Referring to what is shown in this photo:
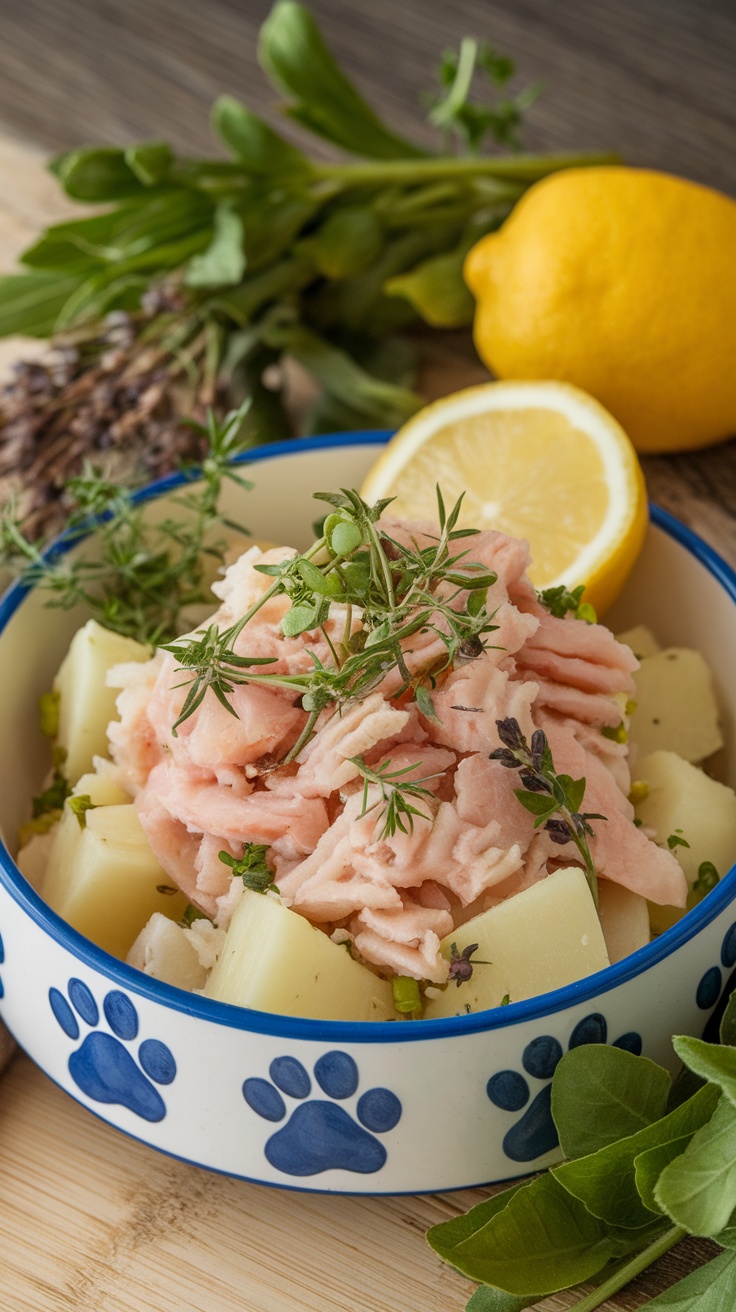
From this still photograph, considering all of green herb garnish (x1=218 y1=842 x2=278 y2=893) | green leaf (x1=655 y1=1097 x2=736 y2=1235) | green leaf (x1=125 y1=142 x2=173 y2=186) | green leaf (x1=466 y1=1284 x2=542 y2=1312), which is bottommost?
green leaf (x1=466 y1=1284 x2=542 y2=1312)

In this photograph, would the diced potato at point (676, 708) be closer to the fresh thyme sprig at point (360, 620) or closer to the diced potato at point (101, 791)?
the fresh thyme sprig at point (360, 620)

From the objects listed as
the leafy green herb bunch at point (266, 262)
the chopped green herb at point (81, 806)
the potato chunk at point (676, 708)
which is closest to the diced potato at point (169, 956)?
the chopped green herb at point (81, 806)

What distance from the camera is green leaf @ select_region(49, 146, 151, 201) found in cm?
226

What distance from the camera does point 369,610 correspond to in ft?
4.69

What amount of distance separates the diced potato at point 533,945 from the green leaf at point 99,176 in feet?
5.03

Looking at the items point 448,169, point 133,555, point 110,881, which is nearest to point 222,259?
point 448,169

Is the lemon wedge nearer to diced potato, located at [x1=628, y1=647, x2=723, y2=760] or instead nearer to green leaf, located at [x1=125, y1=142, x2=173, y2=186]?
diced potato, located at [x1=628, y1=647, x2=723, y2=760]

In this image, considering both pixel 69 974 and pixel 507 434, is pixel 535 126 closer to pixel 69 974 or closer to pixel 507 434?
pixel 507 434

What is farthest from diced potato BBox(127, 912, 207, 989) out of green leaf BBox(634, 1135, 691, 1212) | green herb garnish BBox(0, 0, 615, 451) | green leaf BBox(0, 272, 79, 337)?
green leaf BBox(0, 272, 79, 337)

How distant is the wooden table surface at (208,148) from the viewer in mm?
1439

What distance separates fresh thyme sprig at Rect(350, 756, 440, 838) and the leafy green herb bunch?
3.30 ft

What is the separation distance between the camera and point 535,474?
1.95 m

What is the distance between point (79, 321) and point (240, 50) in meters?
1.09

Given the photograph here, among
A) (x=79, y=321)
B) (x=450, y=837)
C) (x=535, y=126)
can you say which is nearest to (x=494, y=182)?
(x=535, y=126)
